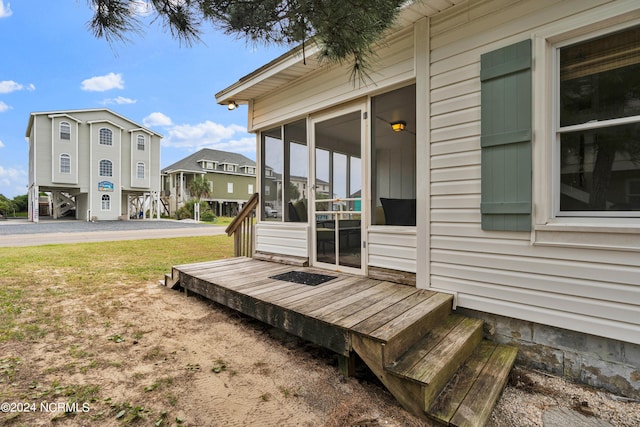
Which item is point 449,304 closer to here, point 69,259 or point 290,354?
point 290,354

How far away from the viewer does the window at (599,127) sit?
5.99 feet

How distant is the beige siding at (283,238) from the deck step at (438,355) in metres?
2.11

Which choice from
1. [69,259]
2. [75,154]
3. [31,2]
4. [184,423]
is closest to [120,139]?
[75,154]

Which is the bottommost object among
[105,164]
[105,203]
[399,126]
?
[105,203]

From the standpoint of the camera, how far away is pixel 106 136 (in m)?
20.0

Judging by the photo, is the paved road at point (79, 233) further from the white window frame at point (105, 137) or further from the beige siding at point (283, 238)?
the white window frame at point (105, 137)

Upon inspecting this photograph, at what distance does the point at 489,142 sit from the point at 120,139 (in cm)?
2456

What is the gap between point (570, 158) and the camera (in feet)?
6.65

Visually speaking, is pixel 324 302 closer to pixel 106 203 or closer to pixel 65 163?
pixel 65 163

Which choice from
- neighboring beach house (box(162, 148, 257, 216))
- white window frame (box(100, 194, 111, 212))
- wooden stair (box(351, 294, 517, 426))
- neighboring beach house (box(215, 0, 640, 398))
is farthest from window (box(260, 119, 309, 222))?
neighboring beach house (box(162, 148, 257, 216))

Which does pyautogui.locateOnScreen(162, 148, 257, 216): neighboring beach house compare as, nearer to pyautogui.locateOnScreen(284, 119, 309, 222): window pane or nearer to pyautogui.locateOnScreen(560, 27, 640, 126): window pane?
pyautogui.locateOnScreen(284, 119, 309, 222): window pane

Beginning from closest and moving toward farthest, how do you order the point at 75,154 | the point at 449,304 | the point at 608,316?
1. the point at 608,316
2. the point at 449,304
3. the point at 75,154

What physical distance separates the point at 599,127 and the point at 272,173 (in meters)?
3.63

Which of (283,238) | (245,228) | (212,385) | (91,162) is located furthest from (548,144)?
(91,162)
